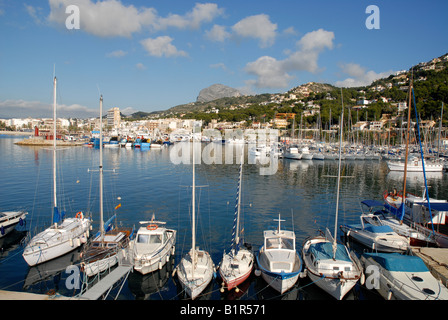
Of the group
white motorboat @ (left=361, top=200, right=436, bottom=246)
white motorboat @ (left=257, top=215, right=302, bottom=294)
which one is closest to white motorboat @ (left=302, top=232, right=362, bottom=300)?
white motorboat @ (left=257, top=215, right=302, bottom=294)

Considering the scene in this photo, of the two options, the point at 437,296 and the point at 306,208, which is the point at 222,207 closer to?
the point at 306,208

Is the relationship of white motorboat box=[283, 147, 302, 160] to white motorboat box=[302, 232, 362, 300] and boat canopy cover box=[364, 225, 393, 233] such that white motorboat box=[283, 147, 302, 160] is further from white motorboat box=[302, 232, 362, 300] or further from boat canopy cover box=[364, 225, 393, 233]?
white motorboat box=[302, 232, 362, 300]

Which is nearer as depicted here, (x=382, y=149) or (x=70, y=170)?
(x=70, y=170)

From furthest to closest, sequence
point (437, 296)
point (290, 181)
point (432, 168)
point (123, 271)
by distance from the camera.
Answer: point (432, 168), point (290, 181), point (123, 271), point (437, 296)

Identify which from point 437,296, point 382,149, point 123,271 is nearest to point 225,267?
point 123,271

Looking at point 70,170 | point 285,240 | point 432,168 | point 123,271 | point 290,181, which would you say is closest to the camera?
point 123,271

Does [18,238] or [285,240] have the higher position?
[285,240]

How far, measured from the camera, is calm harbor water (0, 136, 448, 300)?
15305 mm

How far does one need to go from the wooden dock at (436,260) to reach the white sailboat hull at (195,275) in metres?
10.6

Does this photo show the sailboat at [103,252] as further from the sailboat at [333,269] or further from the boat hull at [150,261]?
the sailboat at [333,269]

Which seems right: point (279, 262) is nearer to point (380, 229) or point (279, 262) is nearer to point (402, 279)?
point (402, 279)

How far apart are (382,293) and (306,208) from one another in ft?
55.6

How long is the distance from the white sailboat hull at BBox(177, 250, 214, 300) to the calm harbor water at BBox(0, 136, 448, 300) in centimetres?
94

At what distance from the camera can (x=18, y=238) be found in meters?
21.6
